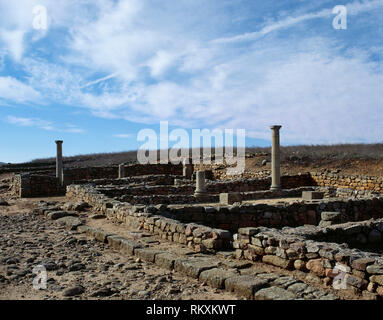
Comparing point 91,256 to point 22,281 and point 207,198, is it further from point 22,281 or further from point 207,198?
point 207,198

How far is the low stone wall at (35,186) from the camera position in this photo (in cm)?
1878

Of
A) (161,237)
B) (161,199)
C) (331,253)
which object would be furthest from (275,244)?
(161,199)

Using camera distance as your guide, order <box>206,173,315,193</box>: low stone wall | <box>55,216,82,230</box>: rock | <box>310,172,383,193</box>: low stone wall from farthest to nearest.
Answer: <box>206,173,315,193</box>: low stone wall < <box>310,172,383,193</box>: low stone wall < <box>55,216,82,230</box>: rock

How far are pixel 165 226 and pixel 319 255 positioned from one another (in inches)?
149

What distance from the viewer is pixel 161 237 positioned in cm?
818

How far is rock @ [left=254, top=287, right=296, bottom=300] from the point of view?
417 centimetres

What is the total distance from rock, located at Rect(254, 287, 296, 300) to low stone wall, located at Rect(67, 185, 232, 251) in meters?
2.53

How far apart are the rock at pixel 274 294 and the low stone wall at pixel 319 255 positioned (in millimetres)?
967

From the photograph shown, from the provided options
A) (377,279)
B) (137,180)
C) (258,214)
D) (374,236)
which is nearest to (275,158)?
(137,180)

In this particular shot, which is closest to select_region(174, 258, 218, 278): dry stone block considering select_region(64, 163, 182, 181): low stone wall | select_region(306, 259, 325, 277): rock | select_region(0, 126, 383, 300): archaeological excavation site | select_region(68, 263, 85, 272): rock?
select_region(0, 126, 383, 300): archaeological excavation site

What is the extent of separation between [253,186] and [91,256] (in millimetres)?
15154

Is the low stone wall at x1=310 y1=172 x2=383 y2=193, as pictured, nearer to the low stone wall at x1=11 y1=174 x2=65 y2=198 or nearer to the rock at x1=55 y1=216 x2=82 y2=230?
Result: the low stone wall at x1=11 y1=174 x2=65 y2=198

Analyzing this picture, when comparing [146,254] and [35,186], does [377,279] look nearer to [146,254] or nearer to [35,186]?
[146,254]

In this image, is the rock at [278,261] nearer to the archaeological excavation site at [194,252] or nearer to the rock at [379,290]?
the archaeological excavation site at [194,252]
